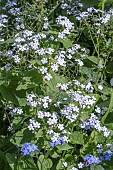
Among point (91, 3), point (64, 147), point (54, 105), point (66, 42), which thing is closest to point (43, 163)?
point (64, 147)

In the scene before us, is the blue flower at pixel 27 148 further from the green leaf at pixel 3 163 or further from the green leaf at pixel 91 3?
the green leaf at pixel 91 3

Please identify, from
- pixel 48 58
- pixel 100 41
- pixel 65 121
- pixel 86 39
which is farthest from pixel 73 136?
pixel 86 39

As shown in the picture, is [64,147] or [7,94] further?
[7,94]

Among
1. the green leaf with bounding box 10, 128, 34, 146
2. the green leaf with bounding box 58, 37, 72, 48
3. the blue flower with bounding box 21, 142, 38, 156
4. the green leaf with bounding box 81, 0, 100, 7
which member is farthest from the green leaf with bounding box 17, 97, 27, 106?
the green leaf with bounding box 81, 0, 100, 7

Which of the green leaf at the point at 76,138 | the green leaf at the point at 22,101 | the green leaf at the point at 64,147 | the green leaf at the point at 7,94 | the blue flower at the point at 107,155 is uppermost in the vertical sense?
the green leaf at the point at 7,94

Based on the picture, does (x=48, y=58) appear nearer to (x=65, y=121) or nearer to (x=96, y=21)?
(x=65, y=121)

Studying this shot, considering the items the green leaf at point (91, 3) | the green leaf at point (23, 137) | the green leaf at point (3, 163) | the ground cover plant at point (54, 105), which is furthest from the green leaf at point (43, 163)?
the green leaf at point (91, 3)

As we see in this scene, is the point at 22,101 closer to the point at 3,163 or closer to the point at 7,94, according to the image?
the point at 7,94

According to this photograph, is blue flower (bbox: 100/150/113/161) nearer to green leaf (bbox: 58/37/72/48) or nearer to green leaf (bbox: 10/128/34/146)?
green leaf (bbox: 10/128/34/146)
